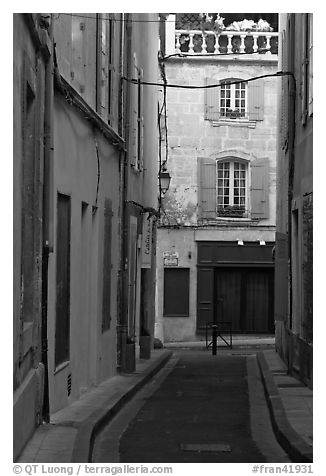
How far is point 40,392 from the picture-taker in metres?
9.85

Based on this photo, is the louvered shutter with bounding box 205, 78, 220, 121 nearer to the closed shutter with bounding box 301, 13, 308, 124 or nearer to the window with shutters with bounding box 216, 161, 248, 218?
the window with shutters with bounding box 216, 161, 248, 218

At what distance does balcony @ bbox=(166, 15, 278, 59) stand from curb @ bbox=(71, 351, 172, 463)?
14.7 meters

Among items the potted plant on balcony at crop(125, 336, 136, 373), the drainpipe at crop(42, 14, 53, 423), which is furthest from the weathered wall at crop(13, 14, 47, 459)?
the potted plant on balcony at crop(125, 336, 136, 373)

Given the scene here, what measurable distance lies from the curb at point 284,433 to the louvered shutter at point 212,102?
16.0m

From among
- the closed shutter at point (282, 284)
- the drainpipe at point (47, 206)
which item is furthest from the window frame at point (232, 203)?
the drainpipe at point (47, 206)

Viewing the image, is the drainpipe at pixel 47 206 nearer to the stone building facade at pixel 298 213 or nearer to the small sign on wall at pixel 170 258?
the stone building facade at pixel 298 213

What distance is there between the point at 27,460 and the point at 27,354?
127 centimetres

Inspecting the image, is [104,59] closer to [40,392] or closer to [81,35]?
[81,35]

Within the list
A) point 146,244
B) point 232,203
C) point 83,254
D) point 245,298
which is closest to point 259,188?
point 232,203

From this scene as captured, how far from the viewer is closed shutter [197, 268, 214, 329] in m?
29.5

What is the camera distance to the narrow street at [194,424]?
9406 millimetres

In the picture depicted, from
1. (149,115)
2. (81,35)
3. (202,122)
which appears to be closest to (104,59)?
(81,35)

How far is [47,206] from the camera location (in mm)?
10258
